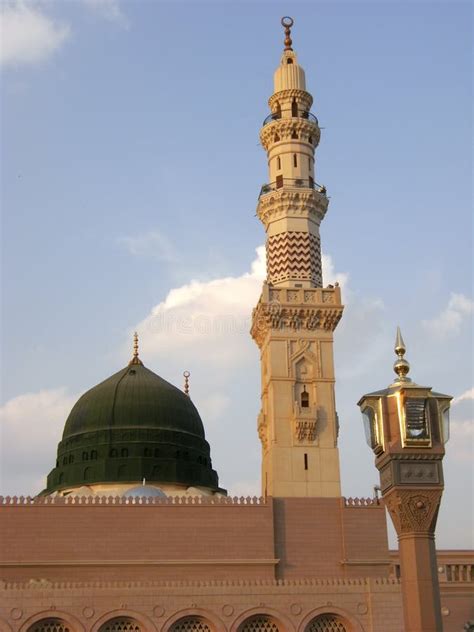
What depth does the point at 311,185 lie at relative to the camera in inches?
1204

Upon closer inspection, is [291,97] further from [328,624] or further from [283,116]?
[328,624]

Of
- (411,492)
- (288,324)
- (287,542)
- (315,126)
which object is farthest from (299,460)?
(411,492)

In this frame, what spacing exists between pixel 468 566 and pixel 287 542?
5669 millimetres

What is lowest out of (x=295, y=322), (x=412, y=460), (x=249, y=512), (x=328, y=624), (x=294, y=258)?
(x=328, y=624)

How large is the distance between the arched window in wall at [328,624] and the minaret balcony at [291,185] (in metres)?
14.4

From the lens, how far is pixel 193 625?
73.3 feet

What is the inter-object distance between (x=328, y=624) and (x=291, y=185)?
1476cm

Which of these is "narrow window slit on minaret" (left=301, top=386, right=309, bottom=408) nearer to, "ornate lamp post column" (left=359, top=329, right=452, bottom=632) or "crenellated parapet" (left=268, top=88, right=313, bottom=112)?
"crenellated parapet" (left=268, top=88, right=313, bottom=112)

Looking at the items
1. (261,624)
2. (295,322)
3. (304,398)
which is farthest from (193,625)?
(295,322)

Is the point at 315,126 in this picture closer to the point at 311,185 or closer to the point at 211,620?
the point at 311,185

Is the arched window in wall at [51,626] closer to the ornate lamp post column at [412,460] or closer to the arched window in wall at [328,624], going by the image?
the arched window in wall at [328,624]

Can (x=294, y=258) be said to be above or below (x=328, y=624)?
above

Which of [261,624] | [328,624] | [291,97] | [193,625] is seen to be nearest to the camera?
[193,625]

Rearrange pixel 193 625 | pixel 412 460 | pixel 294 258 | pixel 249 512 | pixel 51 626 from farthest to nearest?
1. pixel 294 258
2. pixel 249 512
3. pixel 193 625
4. pixel 51 626
5. pixel 412 460
